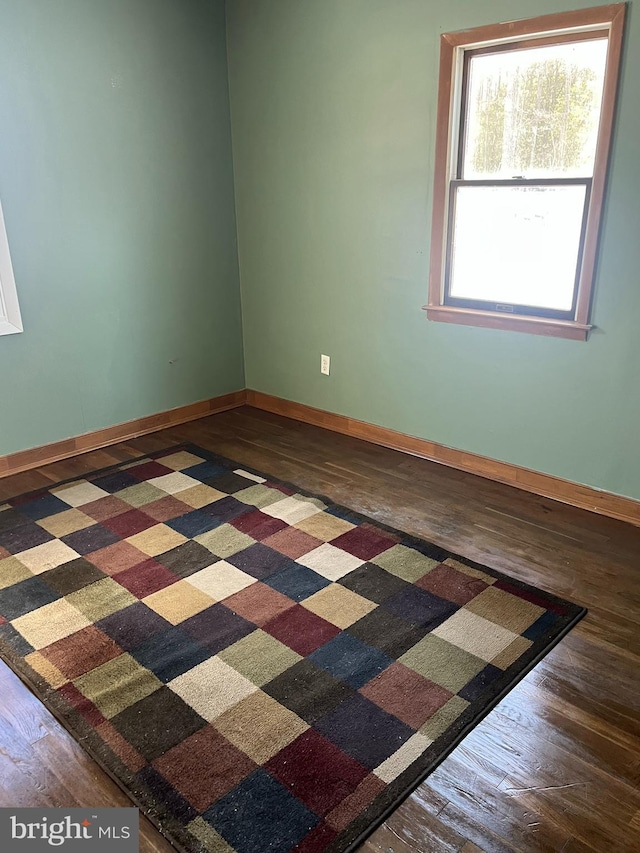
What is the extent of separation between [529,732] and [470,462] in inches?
71.0

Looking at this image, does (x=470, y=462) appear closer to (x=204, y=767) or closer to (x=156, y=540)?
(x=156, y=540)

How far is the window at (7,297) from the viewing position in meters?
3.33

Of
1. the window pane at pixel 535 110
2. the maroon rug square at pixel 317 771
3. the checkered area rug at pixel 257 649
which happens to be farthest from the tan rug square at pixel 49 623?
the window pane at pixel 535 110

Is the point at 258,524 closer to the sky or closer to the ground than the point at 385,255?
closer to the ground

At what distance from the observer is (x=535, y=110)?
293 centimetres

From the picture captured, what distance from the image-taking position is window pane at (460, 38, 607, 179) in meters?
2.77

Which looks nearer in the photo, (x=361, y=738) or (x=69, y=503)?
(x=361, y=738)

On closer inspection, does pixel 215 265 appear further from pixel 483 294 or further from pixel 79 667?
pixel 79 667

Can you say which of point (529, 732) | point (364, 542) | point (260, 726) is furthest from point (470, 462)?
point (260, 726)

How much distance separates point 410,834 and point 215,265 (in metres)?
3.47

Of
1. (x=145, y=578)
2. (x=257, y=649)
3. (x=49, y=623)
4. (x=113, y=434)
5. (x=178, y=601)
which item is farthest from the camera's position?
(x=113, y=434)

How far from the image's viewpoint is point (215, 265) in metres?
4.29

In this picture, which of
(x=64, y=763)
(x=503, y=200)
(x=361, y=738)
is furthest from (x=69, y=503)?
(x=503, y=200)

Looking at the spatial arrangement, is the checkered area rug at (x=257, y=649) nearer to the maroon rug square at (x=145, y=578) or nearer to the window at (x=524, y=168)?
the maroon rug square at (x=145, y=578)
